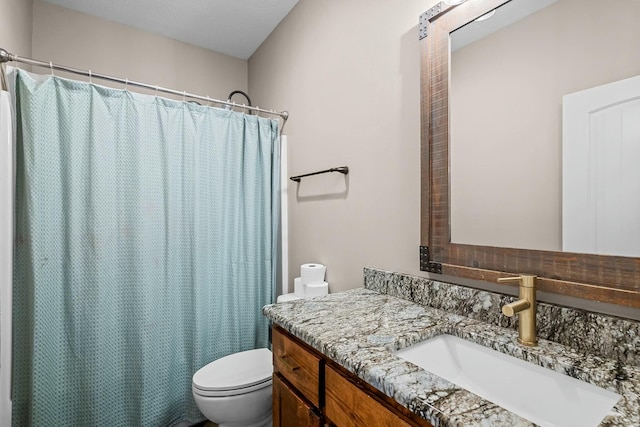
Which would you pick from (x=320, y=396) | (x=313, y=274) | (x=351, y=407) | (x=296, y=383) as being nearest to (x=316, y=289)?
(x=313, y=274)

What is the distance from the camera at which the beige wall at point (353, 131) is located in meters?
1.29

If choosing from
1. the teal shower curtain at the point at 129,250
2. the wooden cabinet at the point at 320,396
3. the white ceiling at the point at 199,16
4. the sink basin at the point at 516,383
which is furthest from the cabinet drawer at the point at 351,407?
the white ceiling at the point at 199,16

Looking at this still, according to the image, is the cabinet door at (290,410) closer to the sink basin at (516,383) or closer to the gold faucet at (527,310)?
the sink basin at (516,383)

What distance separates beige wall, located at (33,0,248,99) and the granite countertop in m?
2.23

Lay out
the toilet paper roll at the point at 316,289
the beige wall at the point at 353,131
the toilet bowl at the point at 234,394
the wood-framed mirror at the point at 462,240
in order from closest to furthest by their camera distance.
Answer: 1. the wood-framed mirror at the point at 462,240
2. the beige wall at the point at 353,131
3. the toilet bowl at the point at 234,394
4. the toilet paper roll at the point at 316,289

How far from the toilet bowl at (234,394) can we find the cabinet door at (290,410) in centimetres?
36

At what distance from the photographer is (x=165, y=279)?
1752 mm

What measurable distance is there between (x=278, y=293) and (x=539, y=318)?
5.62 feet

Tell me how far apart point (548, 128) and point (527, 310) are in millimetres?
519

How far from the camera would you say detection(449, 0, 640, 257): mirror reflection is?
750mm

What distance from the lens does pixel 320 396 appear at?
2.87 feet

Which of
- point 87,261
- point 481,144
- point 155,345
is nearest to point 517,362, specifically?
point 481,144

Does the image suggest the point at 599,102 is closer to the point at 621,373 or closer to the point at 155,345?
the point at 621,373

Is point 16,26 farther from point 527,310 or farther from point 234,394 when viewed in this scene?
point 527,310
